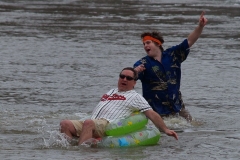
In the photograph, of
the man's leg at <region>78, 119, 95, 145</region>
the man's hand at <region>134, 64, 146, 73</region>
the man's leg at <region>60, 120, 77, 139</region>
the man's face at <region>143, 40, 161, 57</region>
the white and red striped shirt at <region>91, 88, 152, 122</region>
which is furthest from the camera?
the man's face at <region>143, 40, 161, 57</region>

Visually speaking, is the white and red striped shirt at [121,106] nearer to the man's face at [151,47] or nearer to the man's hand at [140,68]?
the man's hand at [140,68]

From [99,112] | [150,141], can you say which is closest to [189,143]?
[150,141]

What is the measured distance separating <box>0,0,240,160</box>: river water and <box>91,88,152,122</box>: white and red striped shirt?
49cm

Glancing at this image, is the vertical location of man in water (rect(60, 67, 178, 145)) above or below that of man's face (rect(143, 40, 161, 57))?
below

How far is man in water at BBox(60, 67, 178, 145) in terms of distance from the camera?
9.71 metres

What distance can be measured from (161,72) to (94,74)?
582 centimetres

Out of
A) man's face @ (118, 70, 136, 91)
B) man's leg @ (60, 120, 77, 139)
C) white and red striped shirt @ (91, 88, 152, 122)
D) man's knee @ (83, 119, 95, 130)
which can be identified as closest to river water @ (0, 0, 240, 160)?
man's leg @ (60, 120, 77, 139)

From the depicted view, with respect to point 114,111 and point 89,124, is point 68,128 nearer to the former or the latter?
point 89,124

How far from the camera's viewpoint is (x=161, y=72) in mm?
11242

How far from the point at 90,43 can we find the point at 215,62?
15.8ft

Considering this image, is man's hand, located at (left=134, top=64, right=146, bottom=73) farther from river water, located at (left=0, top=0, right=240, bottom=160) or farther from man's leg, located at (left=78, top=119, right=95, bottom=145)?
man's leg, located at (left=78, top=119, right=95, bottom=145)

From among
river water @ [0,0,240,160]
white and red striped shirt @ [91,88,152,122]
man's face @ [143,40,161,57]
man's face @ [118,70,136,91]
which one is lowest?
river water @ [0,0,240,160]

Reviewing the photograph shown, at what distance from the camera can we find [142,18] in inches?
1211

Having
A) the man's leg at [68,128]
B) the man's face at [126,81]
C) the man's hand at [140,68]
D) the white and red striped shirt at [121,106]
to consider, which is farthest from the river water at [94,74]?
the man's hand at [140,68]
